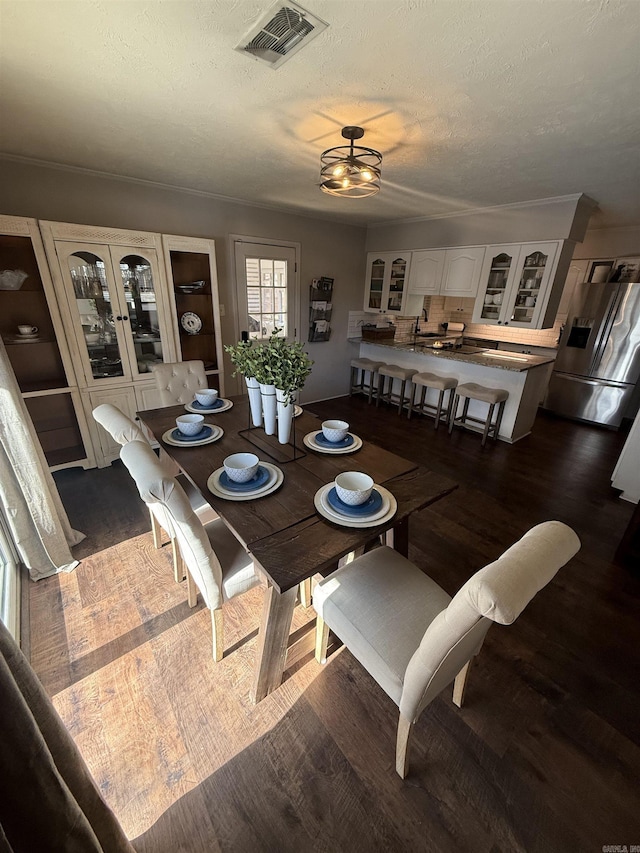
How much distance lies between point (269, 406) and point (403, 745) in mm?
1500

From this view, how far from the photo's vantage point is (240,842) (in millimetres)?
1061

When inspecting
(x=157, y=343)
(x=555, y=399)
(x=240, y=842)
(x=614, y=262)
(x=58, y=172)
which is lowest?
(x=240, y=842)

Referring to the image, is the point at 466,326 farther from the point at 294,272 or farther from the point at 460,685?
the point at 460,685

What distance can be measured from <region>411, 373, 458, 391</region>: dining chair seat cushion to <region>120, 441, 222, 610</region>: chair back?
11.2 feet

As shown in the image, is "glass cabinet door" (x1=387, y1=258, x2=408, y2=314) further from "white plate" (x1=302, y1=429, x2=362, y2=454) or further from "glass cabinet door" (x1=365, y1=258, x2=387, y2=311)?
"white plate" (x1=302, y1=429, x2=362, y2=454)

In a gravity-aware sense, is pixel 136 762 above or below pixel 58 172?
below

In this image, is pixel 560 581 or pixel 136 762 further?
pixel 560 581

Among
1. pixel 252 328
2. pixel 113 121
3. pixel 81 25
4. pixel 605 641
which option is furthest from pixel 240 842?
pixel 252 328

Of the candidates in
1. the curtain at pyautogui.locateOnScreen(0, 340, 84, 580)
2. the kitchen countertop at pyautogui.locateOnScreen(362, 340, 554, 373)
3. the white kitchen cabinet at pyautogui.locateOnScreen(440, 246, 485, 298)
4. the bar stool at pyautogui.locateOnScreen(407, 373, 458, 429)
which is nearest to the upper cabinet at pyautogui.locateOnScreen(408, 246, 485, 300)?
the white kitchen cabinet at pyautogui.locateOnScreen(440, 246, 485, 298)

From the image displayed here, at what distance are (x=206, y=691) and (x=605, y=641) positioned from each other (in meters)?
1.94

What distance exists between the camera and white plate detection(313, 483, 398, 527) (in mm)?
1280

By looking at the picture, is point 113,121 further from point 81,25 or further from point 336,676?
point 336,676

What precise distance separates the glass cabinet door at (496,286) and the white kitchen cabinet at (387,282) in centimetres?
109

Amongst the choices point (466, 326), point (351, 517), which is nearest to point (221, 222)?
point (351, 517)
